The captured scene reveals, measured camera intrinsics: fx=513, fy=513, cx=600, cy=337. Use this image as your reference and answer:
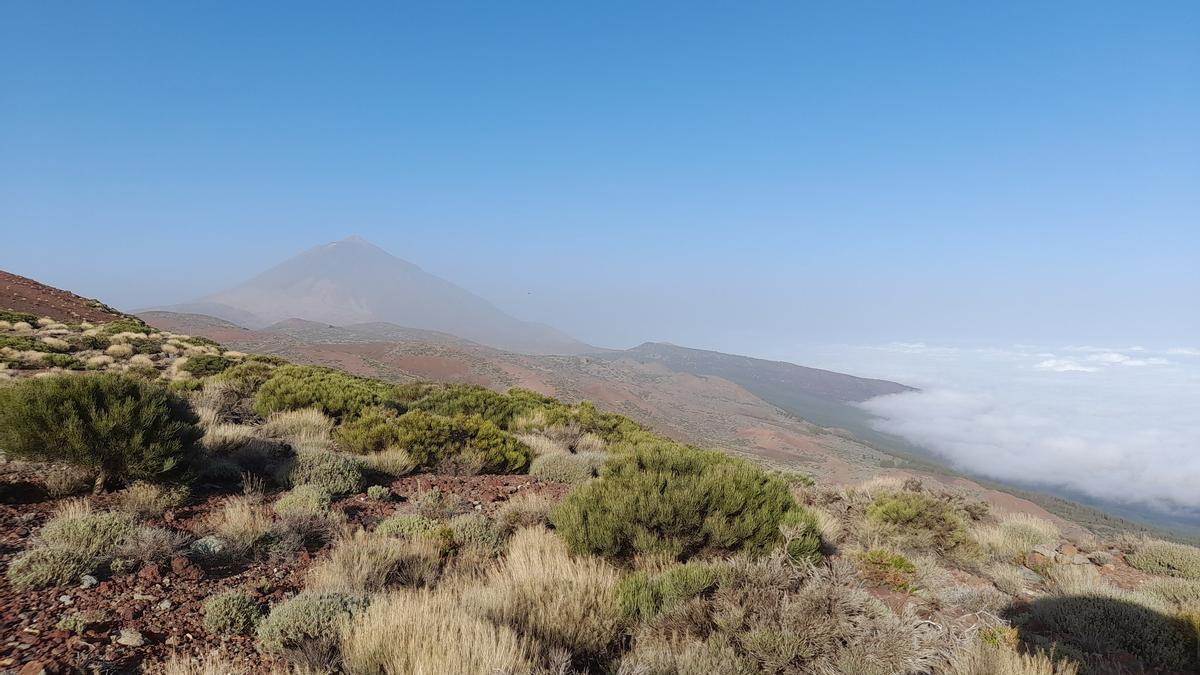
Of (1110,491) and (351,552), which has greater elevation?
(351,552)

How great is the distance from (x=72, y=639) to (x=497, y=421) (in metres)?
11.8

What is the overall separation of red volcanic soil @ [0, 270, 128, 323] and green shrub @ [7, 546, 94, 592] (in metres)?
35.1

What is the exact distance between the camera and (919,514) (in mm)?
9461

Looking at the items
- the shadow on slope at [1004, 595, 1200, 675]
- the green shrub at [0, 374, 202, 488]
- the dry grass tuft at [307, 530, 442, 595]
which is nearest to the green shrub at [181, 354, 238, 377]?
the green shrub at [0, 374, 202, 488]

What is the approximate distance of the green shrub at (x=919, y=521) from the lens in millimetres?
8844

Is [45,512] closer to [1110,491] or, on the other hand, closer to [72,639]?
[72,639]

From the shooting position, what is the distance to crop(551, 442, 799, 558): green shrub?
5613 millimetres

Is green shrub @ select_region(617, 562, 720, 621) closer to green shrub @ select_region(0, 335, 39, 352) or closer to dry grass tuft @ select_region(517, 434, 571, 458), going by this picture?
dry grass tuft @ select_region(517, 434, 571, 458)

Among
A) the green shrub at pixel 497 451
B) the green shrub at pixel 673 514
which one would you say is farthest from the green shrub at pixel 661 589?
the green shrub at pixel 497 451

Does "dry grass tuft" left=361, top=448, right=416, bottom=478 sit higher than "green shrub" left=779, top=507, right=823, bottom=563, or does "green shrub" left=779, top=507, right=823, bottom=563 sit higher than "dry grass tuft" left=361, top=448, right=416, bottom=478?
"green shrub" left=779, top=507, right=823, bottom=563

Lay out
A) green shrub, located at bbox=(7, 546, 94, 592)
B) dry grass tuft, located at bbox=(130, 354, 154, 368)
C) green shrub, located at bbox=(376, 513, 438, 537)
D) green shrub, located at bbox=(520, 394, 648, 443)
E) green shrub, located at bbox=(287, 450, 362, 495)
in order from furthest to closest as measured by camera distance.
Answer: dry grass tuft, located at bbox=(130, 354, 154, 368), green shrub, located at bbox=(520, 394, 648, 443), green shrub, located at bbox=(287, 450, 362, 495), green shrub, located at bbox=(376, 513, 438, 537), green shrub, located at bbox=(7, 546, 94, 592)

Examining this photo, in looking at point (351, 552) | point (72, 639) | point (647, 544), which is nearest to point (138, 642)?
point (72, 639)

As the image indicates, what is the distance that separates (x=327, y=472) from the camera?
24.6ft

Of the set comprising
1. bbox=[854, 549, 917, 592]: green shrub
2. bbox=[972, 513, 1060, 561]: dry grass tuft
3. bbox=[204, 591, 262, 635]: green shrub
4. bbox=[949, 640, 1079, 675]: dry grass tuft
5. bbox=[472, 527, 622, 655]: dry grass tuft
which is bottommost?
bbox=[972, 513, 1060, 561]: dry grass tuft
